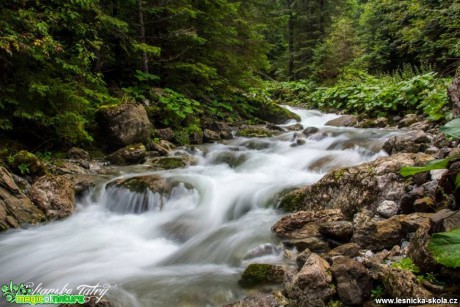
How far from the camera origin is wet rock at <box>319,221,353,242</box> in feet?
12.5

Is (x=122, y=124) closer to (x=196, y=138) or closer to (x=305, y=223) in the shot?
(x=196, y=138)

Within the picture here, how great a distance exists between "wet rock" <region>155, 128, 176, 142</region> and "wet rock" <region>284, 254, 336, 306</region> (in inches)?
275

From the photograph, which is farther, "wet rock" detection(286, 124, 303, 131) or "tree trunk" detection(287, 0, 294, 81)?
"tree trunk" detection(287, 0, 294, 81)

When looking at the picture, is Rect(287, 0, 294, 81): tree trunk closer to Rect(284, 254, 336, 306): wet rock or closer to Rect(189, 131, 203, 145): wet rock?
Rect(189, 131, 203, 145): wet rock

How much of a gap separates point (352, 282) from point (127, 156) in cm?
626

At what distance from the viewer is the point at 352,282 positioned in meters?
2.71

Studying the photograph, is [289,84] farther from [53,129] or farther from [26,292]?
[26,292]

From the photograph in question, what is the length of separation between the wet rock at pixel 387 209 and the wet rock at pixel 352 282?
1422 millimetres

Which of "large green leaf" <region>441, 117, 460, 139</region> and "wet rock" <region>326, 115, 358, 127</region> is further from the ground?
"large green leaf" <region>441, 117, 460, 139</region>

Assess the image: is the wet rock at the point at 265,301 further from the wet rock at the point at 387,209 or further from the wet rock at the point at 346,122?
the wet rock at the point at 346,122

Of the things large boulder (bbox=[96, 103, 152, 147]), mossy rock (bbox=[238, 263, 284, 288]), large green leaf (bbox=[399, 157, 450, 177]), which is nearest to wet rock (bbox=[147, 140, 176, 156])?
large boulder (bbox=[96, 103, 152, 147])

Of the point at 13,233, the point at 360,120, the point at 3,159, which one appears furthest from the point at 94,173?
the point at 360,120

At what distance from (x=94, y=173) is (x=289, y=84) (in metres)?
16.1

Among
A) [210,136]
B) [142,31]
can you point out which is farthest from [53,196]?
[142,31]
